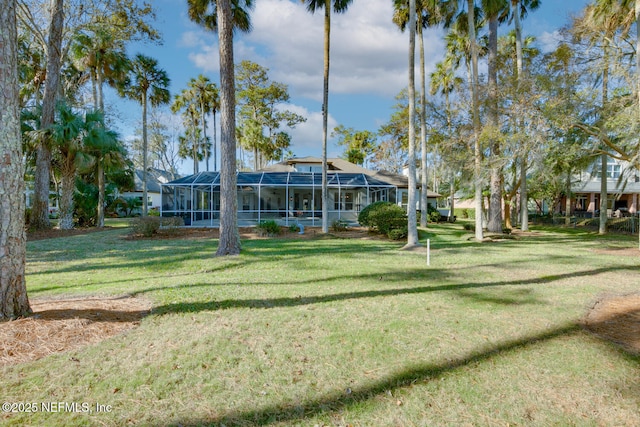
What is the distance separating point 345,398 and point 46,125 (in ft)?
61.7

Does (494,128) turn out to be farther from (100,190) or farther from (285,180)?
(100,190)

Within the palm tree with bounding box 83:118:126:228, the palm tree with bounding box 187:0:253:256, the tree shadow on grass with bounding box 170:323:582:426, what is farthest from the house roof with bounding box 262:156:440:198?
the tree shadow on grass with bounding box 170:323:582:426

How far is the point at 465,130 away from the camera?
16281 mm

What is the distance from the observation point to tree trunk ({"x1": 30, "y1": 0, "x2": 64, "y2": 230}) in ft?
50.8

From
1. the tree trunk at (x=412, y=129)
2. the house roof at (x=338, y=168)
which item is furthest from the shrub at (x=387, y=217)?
the house roof at (x=338, y=168)

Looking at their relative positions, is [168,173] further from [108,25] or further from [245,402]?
[245,402]

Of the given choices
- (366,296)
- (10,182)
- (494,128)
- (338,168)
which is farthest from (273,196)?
(10,182)

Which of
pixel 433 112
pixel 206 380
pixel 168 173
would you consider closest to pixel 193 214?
pixel 433 112

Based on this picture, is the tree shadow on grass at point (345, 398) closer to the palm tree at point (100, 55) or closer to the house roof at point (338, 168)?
the palm tree at point (100, 55)

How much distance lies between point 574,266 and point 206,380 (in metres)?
9.79

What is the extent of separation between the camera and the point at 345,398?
2945 mm

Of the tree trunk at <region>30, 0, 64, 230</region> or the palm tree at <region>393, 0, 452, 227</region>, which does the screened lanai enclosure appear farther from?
the tree trunk at <region>30, 0, 64, 230</region>

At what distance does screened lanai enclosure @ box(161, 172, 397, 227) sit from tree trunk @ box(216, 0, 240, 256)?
35.4 ft

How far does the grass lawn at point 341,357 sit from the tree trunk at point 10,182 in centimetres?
135
